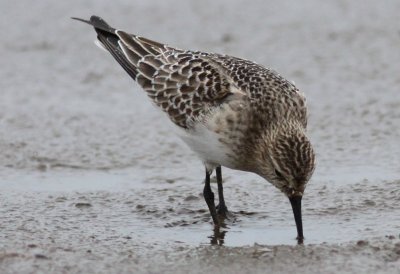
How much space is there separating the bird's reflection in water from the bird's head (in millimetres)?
608

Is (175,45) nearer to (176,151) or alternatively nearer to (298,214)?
(176,151)

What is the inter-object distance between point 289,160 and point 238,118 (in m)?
0.68

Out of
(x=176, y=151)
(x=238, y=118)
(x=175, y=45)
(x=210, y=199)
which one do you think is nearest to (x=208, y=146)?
(x=238, y=118)

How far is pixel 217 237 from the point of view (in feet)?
25.6

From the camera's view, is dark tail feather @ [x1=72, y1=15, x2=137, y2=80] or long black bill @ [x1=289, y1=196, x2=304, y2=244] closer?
long black bill @ [x1=289, y1=196, x2=304, y2=244]

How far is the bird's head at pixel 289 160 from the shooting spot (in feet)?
23.7

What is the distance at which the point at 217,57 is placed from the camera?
850 centimetres

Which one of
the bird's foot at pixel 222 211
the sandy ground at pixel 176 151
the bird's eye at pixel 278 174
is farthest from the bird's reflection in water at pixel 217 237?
the bird's eye at pixel 278 174

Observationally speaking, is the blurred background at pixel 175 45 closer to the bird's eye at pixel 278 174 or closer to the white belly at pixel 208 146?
the white belly at pixel 208 146

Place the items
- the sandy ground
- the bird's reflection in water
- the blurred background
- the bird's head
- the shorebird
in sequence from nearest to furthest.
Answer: the sandy ground → the bird's head → the shorebird → the bird's reflection in water → the blurred background

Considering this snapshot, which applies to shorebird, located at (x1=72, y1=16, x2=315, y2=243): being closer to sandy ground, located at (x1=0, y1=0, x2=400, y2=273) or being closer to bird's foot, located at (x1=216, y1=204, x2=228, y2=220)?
Result: bird's foot, located at (x1=216, y1=204, x2=228, y2=220)

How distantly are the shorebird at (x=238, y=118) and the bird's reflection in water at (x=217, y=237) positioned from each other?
0.10 metres

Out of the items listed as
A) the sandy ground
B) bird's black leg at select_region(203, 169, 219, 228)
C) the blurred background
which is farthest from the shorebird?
the blurred background

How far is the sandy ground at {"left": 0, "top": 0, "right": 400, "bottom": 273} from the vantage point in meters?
7.08
